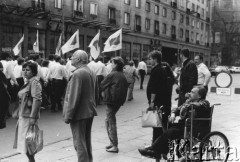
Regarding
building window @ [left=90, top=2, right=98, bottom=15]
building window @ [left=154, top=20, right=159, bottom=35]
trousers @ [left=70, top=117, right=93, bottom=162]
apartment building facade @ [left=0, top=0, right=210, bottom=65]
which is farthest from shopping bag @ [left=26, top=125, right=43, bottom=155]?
building window @ [left=154, top=20, right=159, bottom=35]

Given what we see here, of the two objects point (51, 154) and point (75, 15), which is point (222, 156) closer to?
point (51, 154)

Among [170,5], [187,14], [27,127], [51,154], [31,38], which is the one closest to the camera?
[27,127]

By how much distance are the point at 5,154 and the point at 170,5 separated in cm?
4846

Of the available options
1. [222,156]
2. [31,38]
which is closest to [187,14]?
[31,38]

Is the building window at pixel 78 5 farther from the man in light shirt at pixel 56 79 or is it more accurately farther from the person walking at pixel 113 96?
the person walking at pixel 113 96

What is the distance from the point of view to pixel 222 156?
5.94 m

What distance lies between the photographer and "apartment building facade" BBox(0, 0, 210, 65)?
27.3m

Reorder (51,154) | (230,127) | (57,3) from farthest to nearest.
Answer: (57,3)
(230,127)
(51,154)

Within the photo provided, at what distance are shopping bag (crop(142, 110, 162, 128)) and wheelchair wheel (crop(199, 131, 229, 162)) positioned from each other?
940 mm

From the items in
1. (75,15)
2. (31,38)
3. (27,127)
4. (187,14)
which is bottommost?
(27,127)

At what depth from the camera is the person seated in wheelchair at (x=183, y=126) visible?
590 cm

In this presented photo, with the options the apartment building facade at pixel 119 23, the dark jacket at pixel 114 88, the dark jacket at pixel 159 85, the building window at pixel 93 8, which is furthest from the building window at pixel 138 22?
the dark jacket at pixel 159 85

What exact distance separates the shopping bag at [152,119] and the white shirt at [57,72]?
22.7 ft

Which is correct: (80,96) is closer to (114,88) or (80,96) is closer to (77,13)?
(114,88)
